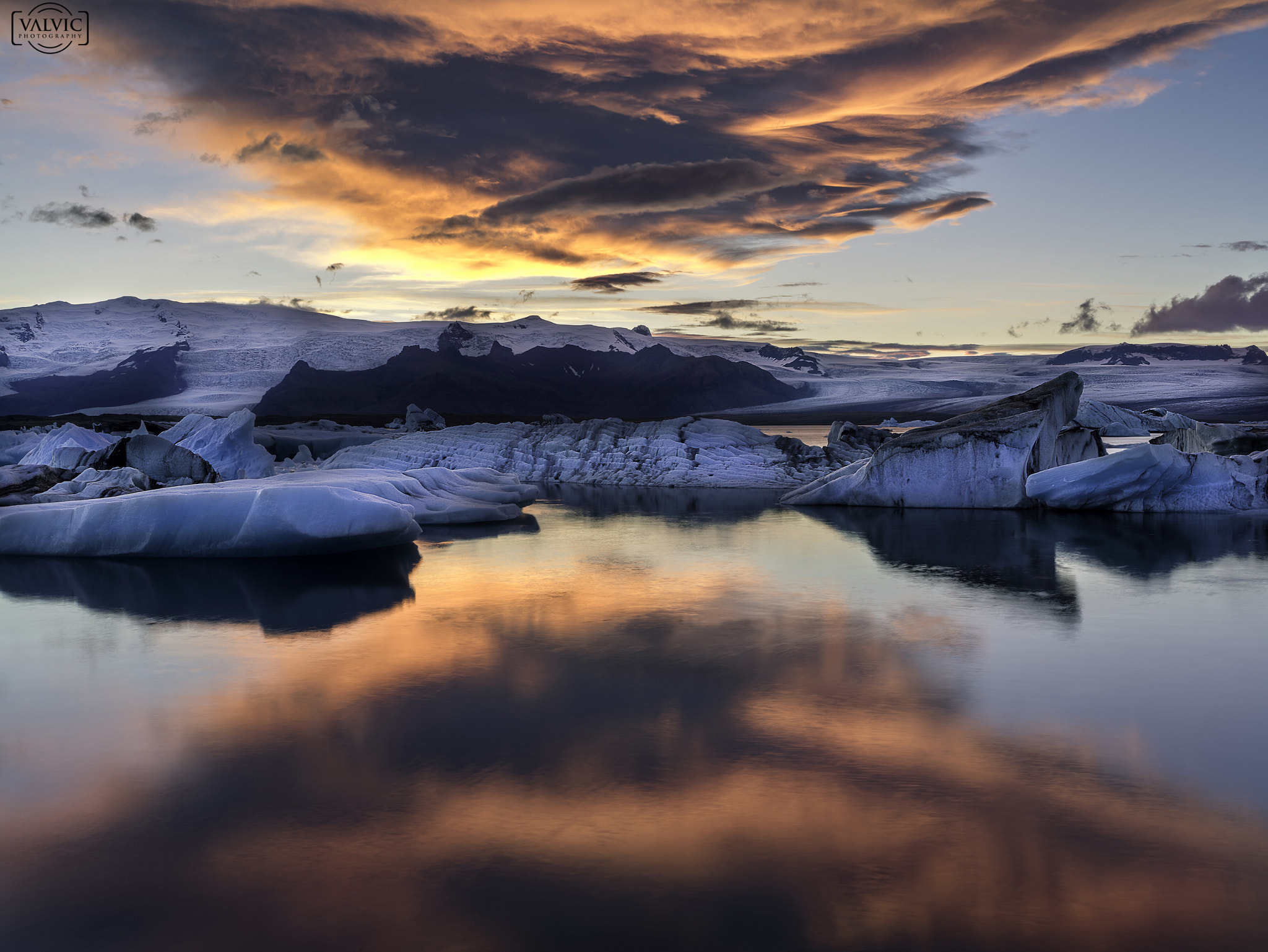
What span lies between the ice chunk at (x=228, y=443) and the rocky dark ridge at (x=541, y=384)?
96377 mm

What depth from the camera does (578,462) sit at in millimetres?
24000

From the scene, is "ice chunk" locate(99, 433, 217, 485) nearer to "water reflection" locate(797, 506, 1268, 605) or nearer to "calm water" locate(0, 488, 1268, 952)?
"calm water" locate(0, 488, 1268, 952)

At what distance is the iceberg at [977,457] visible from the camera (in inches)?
608

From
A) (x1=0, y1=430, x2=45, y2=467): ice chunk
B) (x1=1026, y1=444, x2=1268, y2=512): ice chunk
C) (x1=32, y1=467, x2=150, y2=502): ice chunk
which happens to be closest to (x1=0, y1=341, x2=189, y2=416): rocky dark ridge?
(x1=0, y1=430, x2=45, y2=467): ice chunk

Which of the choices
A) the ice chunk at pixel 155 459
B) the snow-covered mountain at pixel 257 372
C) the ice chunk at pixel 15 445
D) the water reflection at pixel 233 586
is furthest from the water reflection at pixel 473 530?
the snow-covered mountain at pixel 257 372

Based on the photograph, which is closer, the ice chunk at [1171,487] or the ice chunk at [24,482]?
the ice chunk at [24,482]

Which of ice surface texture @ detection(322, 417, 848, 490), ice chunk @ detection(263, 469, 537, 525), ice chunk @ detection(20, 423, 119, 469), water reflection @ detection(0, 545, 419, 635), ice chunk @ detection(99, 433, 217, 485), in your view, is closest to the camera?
water reflection @ detection(0, 545, 419, 635)

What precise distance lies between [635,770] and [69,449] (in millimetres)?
18141

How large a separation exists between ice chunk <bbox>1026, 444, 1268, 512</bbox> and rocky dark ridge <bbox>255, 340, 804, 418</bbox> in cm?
10858

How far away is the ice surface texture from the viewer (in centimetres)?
2203

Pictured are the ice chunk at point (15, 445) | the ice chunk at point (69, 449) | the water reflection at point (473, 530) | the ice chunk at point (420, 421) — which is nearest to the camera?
the water reflection at point (473, 530)

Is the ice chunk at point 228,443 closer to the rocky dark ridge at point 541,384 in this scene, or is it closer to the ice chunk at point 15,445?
the ice chunk at point 15,445

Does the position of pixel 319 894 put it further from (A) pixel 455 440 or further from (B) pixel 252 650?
(A) pixel 455 440

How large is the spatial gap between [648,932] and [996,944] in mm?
1087
